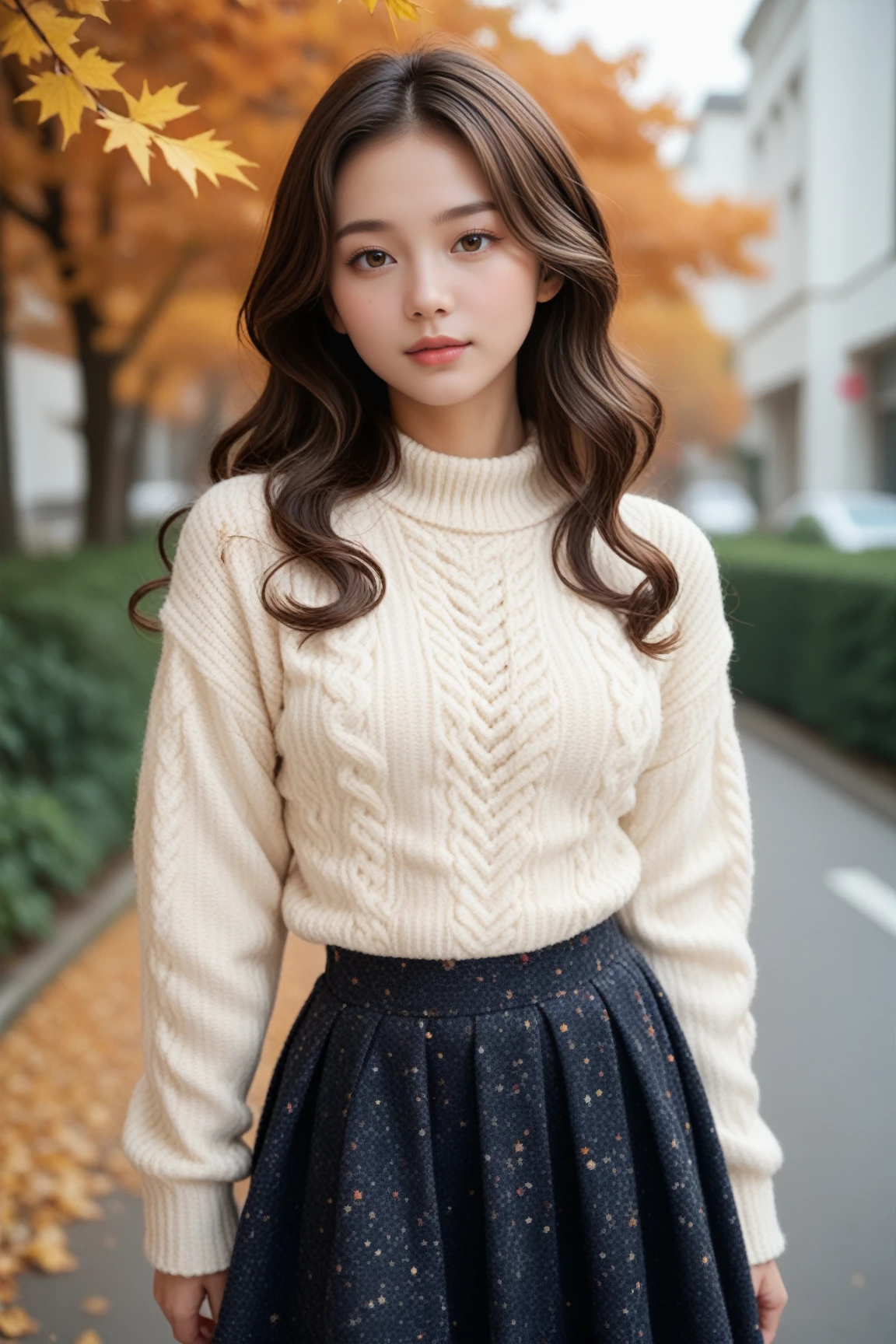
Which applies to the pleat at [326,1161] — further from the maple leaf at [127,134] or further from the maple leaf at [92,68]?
the maple leaf at [92,68]

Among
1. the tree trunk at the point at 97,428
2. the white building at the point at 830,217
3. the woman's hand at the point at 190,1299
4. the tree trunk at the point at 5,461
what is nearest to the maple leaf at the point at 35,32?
the woman's hand at the point at 190,1299

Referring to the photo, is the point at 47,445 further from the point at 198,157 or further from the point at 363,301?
the point at 363,301

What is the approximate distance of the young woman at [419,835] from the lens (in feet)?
5.14

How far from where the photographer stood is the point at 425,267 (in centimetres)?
154

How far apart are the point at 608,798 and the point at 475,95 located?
85cm

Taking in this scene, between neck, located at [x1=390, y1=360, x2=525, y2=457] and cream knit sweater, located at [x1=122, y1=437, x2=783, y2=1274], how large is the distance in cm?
6

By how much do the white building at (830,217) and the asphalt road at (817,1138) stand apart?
7087 mm

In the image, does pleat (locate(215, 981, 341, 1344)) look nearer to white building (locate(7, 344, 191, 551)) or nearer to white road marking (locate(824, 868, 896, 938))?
white road marking (locate(824, 868, 896, 938))

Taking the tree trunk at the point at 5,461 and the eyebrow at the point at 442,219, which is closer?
the eyebrow at the point at 442,219

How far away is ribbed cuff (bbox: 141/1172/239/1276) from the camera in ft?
5.31

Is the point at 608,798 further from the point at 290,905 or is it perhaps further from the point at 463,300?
the point at 463,300

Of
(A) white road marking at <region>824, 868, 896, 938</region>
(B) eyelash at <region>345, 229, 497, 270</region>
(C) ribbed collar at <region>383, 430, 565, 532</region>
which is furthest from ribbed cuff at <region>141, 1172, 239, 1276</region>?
(A) white road marking at <region>824, 868, 896, 938</region>

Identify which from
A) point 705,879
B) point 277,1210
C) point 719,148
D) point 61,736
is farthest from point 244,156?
point 719,148

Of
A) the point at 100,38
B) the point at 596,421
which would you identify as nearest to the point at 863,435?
the point at 100,38
